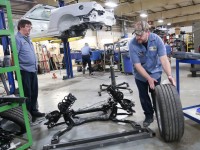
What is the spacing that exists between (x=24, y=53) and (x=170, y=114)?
7.65 feet

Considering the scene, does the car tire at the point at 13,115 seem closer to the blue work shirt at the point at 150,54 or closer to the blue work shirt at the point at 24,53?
the blue work shirt at the point at 24,53

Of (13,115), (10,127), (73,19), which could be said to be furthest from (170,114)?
(73,19)

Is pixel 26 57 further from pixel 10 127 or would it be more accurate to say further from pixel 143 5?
pixel 143 5

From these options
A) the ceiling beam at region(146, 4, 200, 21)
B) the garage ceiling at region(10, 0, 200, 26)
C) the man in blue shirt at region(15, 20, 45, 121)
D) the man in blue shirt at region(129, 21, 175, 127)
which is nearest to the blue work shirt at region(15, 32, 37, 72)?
the man in blue shirt at region(15, 20, 45, 121)

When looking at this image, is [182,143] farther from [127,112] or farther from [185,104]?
[185,104]

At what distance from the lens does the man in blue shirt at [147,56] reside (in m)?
2.47

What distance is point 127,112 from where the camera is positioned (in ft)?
11.5

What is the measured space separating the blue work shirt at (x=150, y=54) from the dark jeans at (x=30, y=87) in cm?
173

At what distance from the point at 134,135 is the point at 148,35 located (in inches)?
49.5

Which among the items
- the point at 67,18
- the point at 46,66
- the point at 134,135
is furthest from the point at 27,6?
the point at 134,135

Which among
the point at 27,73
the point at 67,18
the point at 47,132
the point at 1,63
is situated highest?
the point at 67,18

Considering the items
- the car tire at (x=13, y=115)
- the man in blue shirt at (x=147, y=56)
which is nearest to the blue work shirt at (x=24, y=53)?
the car tire at (x=13, y=115)

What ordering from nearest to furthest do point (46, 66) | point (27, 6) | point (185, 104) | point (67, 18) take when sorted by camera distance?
point (185, 104) < point (67, 18) < point (27, 6) < point (46, 66)

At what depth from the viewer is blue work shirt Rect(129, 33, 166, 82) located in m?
2.56
